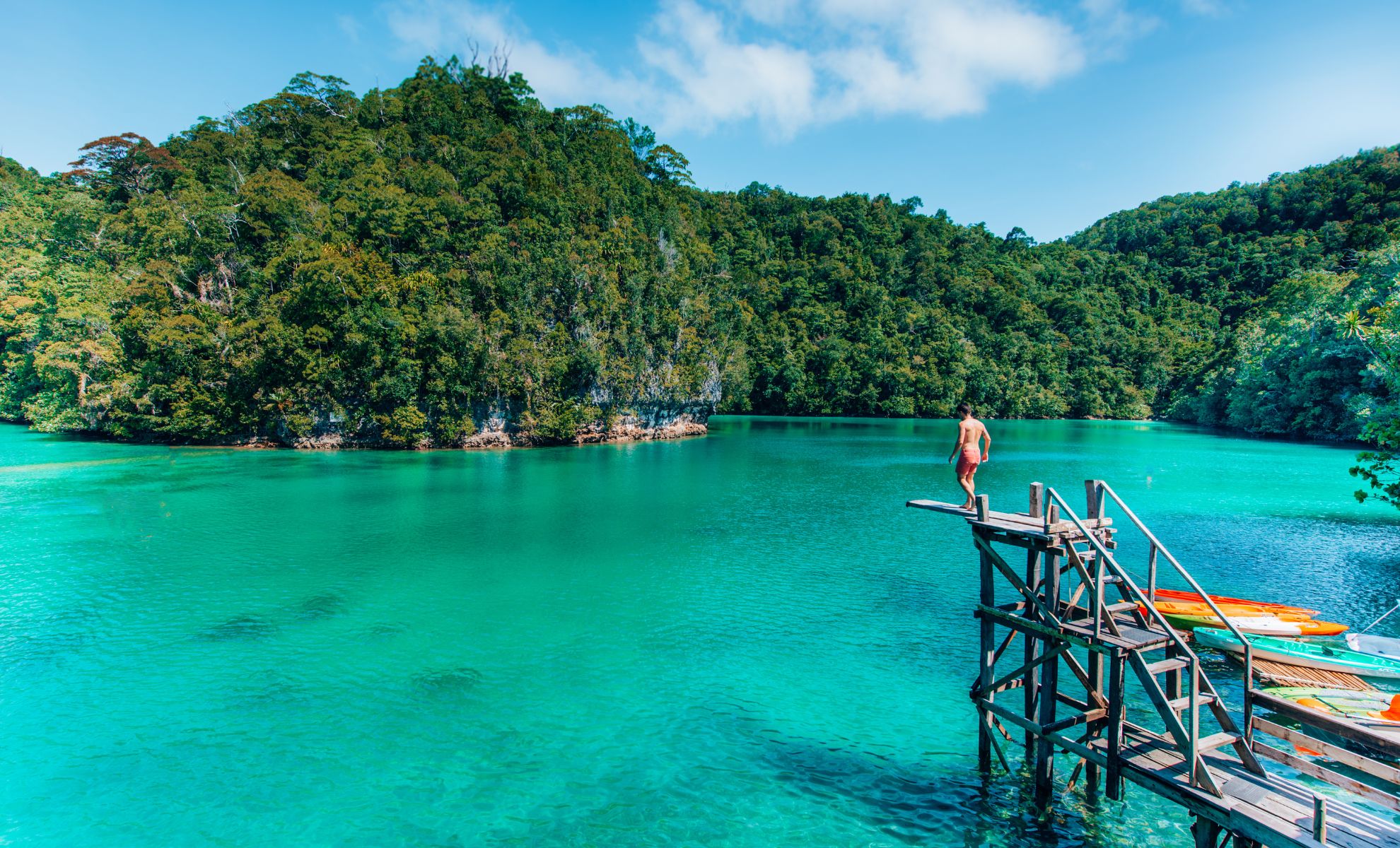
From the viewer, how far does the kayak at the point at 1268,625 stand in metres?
15.5

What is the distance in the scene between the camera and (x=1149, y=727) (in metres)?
12.2

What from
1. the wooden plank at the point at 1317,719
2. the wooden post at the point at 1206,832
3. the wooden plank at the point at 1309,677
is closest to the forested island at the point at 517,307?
the wooden plank at the point at 1309,677

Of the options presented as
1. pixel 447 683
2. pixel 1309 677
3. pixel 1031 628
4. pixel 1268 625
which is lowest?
pixel 447 683

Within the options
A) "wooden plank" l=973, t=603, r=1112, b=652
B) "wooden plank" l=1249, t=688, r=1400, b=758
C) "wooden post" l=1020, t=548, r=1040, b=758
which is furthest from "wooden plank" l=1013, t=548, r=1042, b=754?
"wooden plank" l=1249, t=688, r=1400, b=758

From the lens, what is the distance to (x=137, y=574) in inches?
848

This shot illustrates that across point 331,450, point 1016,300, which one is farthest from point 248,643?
point 1016,300

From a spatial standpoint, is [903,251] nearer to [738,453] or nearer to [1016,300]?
[1016,300]

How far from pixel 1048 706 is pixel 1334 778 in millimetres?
3038

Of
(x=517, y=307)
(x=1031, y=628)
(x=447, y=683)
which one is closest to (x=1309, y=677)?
(x=1031, y=628)

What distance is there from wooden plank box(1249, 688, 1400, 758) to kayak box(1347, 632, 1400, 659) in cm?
628

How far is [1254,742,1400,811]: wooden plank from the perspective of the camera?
7.59 metres

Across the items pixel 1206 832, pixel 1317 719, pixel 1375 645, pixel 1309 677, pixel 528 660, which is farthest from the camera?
pixel 528 660

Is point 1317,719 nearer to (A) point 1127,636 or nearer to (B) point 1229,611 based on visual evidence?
(A) point 1127,636

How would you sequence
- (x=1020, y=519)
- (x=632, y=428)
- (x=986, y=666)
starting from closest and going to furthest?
(x=1020, y=519)
(x=986, y=666)
(x=632, y=428)
